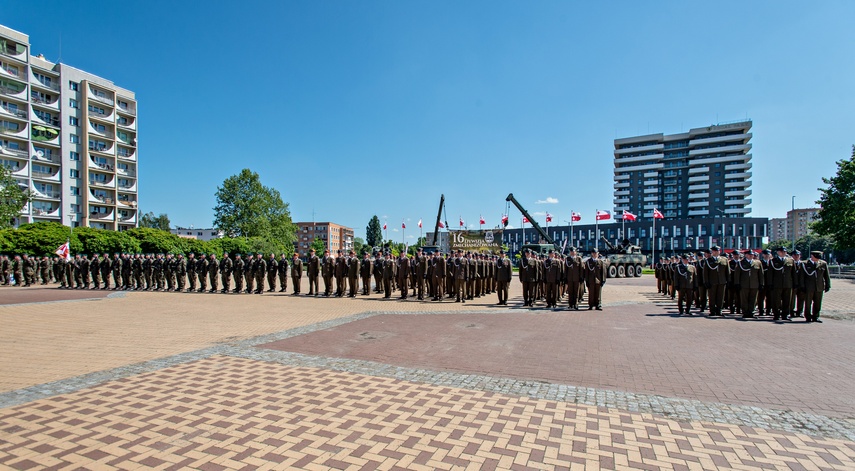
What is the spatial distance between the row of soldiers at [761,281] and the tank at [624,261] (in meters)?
21.2

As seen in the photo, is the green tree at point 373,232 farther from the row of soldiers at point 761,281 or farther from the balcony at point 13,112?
the row of soldiers at point 761,281

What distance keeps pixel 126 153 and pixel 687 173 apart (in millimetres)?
127300

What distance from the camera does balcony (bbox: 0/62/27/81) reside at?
52000mm

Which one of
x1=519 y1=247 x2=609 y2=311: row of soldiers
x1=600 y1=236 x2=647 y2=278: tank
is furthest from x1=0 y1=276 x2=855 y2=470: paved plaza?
x1=600 y1=236 x2=647 y2=278: tank

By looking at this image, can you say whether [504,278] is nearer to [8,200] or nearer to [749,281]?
[749,281]

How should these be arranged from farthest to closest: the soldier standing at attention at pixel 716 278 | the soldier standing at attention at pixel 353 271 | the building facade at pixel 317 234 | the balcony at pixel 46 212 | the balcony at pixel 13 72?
the building facade at pixel 317 234
the balcony at pixel 46 212
the balcony at pixel 13 72
the soldier standing at attention at pixel 353 271
the soldier standing at attention at pixel 716 278

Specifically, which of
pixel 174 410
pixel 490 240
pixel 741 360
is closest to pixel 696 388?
pixel 741 360

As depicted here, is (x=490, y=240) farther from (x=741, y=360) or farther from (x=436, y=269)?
(x=741, y=360)

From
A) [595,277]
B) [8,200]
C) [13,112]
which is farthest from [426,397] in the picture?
[13,112]

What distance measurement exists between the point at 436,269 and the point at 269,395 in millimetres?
11613

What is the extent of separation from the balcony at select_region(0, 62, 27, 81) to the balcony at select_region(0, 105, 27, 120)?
140 inches

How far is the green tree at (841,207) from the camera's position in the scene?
36.8m

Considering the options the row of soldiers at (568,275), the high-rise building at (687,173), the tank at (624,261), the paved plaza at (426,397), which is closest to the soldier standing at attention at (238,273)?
the paved plaza at (426,397)

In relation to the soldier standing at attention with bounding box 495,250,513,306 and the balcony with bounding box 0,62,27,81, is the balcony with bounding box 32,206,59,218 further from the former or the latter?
the soldier standing at attention with bounding box 495,250,513,306
